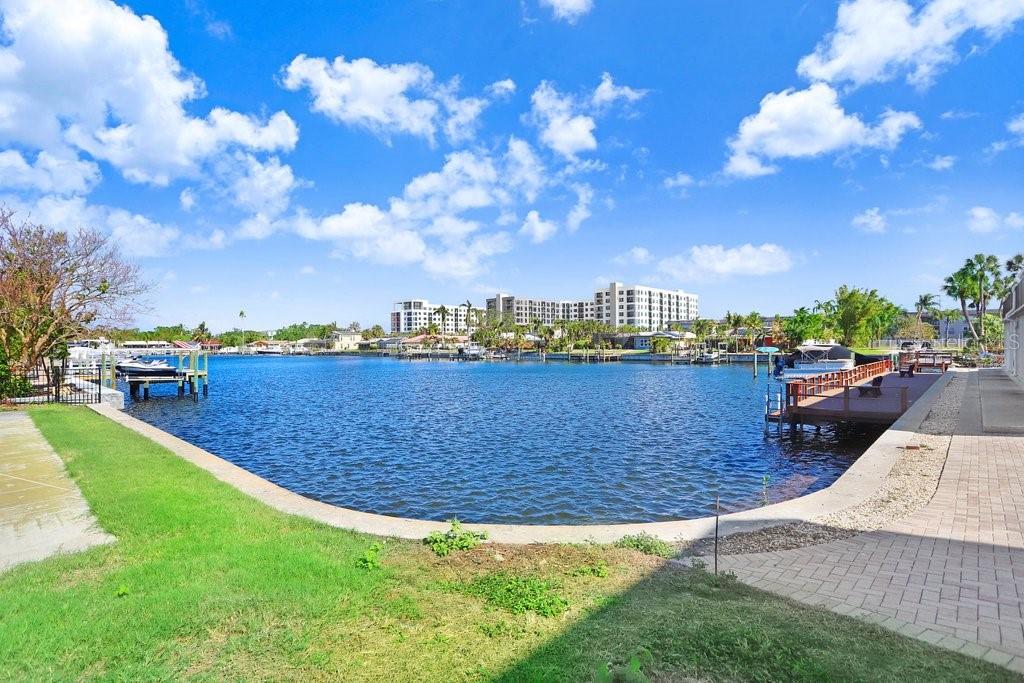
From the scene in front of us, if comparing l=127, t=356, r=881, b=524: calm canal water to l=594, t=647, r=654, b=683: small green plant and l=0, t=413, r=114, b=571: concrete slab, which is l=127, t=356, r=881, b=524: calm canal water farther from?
l=594, t=647, r=654, b=683: small green plant

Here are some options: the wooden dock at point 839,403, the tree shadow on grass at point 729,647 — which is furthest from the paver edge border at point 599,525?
the wooden dock at point 839,403

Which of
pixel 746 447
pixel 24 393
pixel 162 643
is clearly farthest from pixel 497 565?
pixel 24 393

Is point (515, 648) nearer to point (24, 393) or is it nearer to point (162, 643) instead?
point (162, 643)

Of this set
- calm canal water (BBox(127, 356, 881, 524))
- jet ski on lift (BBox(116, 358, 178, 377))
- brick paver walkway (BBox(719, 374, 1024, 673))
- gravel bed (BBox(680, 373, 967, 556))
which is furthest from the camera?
jet ski on lift (BBox(116, 358, 178, 377))

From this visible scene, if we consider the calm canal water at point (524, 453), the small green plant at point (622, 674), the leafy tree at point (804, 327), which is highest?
the leafy tree at point (804, 327)

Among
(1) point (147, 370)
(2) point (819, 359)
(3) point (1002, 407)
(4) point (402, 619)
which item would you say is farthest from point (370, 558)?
(2) point (819, 359)

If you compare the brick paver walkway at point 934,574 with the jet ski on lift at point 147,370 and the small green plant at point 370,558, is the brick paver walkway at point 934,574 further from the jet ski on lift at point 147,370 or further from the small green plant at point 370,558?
the jet ski on lift at point 147,370

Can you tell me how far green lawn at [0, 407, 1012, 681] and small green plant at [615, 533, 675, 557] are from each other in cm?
29

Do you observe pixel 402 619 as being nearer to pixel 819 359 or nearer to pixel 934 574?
pixel 934 574

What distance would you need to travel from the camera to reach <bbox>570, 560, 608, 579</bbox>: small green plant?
22.9 feet

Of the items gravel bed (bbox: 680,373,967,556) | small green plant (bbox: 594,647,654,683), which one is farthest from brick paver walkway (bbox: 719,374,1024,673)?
small green plant (bbox: 594,647,654,683)

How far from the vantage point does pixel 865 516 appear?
30.8ft

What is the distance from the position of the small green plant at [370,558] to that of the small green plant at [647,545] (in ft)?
11.2

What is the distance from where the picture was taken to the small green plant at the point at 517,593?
5980 mm
